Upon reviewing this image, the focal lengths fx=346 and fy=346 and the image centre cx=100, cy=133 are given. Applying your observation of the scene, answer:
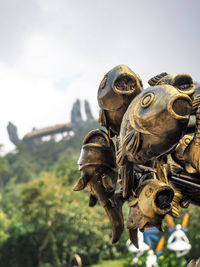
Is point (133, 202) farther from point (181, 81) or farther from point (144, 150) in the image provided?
point (181, 81)

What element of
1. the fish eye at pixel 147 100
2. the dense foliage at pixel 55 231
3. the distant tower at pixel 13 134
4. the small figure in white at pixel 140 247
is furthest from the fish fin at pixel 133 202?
the distant tower at pixel 13 134

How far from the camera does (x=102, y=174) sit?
164cm

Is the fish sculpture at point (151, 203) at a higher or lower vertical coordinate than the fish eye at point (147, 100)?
lower

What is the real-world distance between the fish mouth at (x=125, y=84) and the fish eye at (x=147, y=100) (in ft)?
1.00

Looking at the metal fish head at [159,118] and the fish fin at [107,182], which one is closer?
the metal fish head at [159,118]

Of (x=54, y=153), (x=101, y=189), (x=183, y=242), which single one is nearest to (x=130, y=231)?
(x=101, y=189)

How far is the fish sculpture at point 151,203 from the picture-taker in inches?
50.1

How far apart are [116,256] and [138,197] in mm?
10897

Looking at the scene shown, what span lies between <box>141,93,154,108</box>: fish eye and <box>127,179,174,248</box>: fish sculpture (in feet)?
0.98

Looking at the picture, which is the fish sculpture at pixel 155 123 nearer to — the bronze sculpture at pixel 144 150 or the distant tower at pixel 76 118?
the bronze sculpture at pixel 144 150

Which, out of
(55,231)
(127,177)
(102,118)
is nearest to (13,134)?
(55,231)

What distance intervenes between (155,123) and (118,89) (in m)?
0.41

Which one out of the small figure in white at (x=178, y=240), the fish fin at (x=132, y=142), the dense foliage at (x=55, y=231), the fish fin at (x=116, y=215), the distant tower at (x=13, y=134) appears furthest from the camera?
the distant tower at (x=13, y=134)

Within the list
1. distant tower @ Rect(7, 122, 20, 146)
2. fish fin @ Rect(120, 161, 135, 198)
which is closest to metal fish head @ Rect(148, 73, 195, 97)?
fish fin @ Rect(120, 161, 135, 198)
